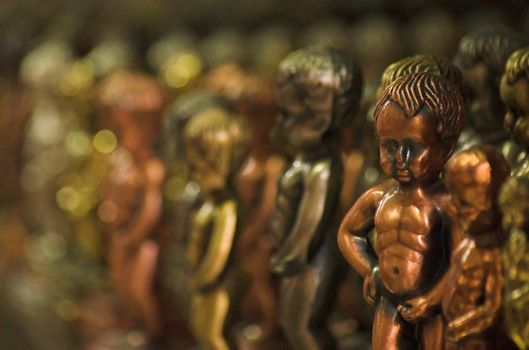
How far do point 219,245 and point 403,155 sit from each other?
44 cm

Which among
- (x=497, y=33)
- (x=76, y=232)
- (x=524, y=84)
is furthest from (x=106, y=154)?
(x=524, y=84)

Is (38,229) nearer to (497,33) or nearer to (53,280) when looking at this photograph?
(53,280)

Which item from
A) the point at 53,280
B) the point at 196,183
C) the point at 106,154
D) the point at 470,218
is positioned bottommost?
the point at 53,280

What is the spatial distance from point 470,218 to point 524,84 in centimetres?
15

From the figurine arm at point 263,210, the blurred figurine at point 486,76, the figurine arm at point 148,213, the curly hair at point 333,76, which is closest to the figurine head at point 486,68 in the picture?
the blurred figurine at point 486,76

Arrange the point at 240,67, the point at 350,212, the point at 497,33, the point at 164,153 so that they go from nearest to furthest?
the point at 350,212 → the point at 497,33 → the point at 164,153 → the point at 240,67

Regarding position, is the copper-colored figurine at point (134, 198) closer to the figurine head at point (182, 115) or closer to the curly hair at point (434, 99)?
the figurine head at point (182, 115)

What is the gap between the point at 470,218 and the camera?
130 cm

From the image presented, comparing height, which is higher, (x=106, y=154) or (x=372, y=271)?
(x=372, y=271)

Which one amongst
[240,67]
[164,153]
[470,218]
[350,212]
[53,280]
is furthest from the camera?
[53,280]

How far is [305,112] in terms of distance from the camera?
1.60 meters

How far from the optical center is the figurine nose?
52.4 inches

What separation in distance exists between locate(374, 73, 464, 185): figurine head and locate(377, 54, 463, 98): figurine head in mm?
72

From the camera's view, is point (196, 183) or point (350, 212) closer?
point (350, 212)
